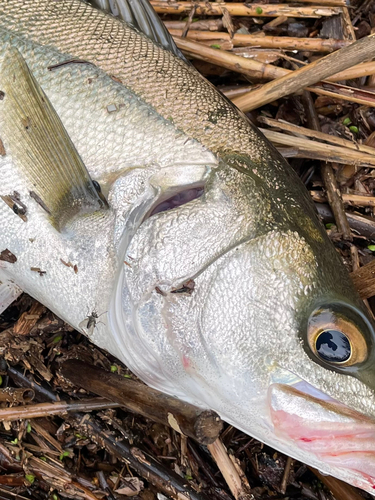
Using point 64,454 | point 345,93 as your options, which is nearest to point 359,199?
point 345,93

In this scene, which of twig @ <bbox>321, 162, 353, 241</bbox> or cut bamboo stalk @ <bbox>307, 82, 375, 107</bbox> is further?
cut bamboo stalk @ <bbox>307, 82, 375, 107</bbox>

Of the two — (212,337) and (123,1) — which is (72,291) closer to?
(212,337)

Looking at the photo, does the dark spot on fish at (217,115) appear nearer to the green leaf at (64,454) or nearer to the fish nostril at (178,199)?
the fish nostril at (178,199)

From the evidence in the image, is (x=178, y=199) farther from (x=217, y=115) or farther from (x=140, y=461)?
(x=140, y=461)

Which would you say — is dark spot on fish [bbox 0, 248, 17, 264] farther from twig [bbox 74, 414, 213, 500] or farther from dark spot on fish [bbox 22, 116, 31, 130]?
twig [bbox 74, 414, 213, 500]

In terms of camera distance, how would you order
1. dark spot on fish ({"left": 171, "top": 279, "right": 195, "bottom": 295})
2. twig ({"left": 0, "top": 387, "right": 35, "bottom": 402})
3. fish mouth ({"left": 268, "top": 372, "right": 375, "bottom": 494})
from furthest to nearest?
twig ({"left": 0, "top": 387, "right": 35, "bottom": 402}) < dark spot on fish ({"left": 171, "top": 279, "right": 195, "bottom": 295}) < fish mouth ({"left": 268, "top": 372, "right": 375, "bottom": 494})

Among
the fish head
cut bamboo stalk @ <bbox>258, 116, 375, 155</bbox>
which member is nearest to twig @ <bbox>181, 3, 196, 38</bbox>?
cut bamboo stalk @ <bbox>258, 116, 375, 155</bbox>

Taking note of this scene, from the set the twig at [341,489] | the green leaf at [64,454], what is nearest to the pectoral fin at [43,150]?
the green leaf at [64,454]

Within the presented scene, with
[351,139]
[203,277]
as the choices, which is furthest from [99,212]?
[351,139]

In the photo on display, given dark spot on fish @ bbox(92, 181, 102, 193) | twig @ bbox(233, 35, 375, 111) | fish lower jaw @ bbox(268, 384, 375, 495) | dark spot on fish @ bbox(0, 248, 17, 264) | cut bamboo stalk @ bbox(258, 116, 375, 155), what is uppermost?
dark spot on fish @ bbox(92, 181, 102, 193)
